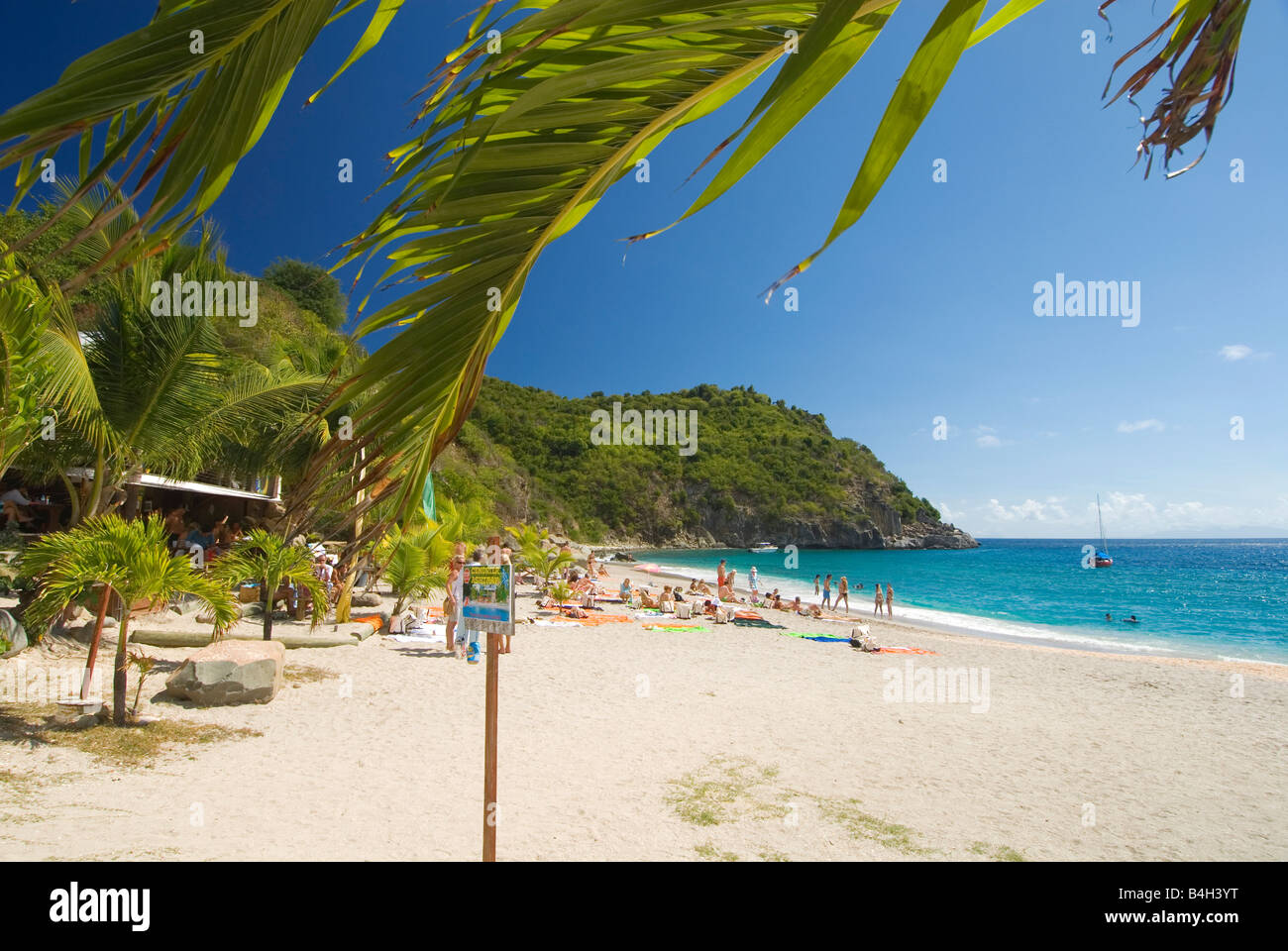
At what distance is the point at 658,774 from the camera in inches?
225

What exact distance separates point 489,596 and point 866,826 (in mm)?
3366

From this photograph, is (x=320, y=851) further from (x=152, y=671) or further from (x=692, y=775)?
(x=152, y=671)

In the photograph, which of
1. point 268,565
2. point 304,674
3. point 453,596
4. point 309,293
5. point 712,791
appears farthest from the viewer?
point 309,293

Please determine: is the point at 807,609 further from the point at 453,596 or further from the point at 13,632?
the point at 13,632

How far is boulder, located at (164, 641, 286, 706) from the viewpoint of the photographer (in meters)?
6.29

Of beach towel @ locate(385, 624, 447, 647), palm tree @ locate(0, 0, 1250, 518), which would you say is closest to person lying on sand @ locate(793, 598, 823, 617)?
beach towel @ locate(385, 624, 447, 647)

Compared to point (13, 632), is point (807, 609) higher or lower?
lower

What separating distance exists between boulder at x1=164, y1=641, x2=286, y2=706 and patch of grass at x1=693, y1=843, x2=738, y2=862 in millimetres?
4717

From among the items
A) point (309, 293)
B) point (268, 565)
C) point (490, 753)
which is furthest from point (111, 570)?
point (309, 293)

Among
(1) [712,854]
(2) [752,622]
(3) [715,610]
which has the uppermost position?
(1) [712,854]

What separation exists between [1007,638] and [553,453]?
187 feet

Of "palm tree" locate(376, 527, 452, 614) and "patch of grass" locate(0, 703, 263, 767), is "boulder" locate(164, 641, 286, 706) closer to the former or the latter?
"patch of grass" locate(0, 703, 263, 767)

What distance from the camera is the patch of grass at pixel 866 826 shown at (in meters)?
4.57
